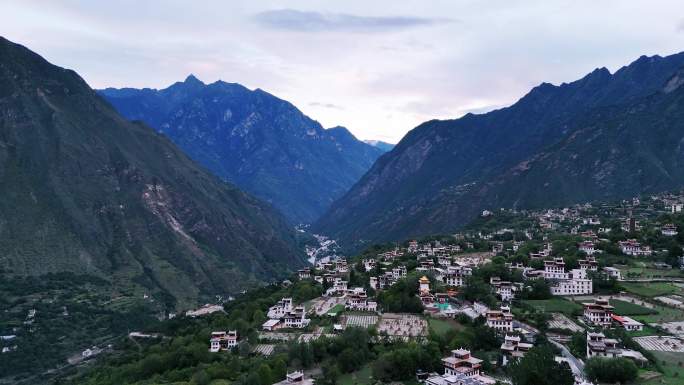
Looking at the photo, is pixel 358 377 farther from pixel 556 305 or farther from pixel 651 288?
pixel 651 288

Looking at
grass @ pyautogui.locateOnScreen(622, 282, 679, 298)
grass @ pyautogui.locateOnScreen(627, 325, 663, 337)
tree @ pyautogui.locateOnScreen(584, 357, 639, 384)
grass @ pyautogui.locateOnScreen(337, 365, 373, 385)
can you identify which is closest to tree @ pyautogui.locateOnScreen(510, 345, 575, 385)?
tree @ pyautogui.locateOnScreen(584, 357, 639, 384)

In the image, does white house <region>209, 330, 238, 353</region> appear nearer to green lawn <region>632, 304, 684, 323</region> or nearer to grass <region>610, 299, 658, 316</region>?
grass <region>610, 299, 658, 316</region>

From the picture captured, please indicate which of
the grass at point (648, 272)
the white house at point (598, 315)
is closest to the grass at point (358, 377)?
the white house at point (598, 315)

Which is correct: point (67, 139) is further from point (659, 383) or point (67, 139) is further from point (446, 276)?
point (659, 383)

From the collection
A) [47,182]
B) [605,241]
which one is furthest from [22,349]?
[605,241]

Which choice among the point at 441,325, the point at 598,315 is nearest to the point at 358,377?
the point at 441,325
